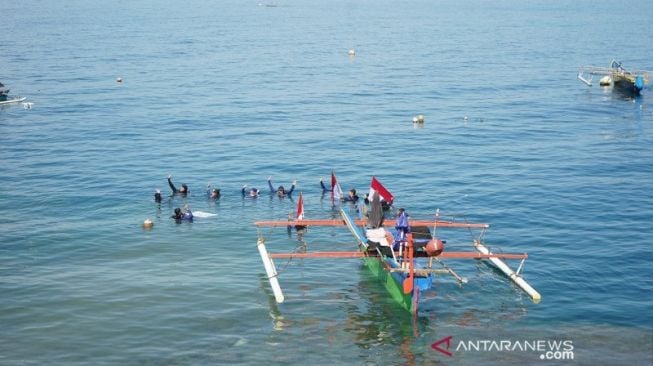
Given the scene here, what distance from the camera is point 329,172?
74.5m

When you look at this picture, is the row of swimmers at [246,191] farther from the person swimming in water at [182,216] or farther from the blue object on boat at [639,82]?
the blue object on boat at [639,82]

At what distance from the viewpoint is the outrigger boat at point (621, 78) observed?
112 meters

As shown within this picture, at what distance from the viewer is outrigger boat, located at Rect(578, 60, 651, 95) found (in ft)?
366

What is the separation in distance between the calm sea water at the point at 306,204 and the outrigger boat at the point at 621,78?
97.7 inches

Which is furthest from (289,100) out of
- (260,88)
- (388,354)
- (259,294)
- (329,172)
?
(388,354)

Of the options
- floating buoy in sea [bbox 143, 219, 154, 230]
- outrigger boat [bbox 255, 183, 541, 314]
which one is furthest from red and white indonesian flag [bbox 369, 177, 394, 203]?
floating buoy in sea [bbox 143, 219, 154, 230]

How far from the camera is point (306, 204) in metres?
64.4

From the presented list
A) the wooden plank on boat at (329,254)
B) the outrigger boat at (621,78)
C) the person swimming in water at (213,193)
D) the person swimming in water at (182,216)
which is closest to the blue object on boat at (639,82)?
the outrigger boat at (621,78)

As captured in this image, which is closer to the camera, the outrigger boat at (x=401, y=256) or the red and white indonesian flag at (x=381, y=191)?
the outrigger boat at (x=401, y=256)

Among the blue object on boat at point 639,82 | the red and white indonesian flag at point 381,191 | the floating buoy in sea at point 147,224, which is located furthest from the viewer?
the blue object on boat at point 639,82

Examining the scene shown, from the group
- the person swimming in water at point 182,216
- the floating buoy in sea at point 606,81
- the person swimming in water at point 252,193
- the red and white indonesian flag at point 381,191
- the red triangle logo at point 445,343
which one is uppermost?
the floating buoy in sea at point 606,81

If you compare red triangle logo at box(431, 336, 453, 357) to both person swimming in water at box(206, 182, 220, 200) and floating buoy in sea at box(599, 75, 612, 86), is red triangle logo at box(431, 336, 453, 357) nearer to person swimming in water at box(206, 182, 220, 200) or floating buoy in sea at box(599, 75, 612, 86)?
person swimming in water at box(206, 182, 220, 200)

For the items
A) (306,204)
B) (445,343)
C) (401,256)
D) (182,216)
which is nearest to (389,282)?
A: (401,256)

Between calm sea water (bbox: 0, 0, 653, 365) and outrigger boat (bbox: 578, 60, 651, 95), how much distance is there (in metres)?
2.48
